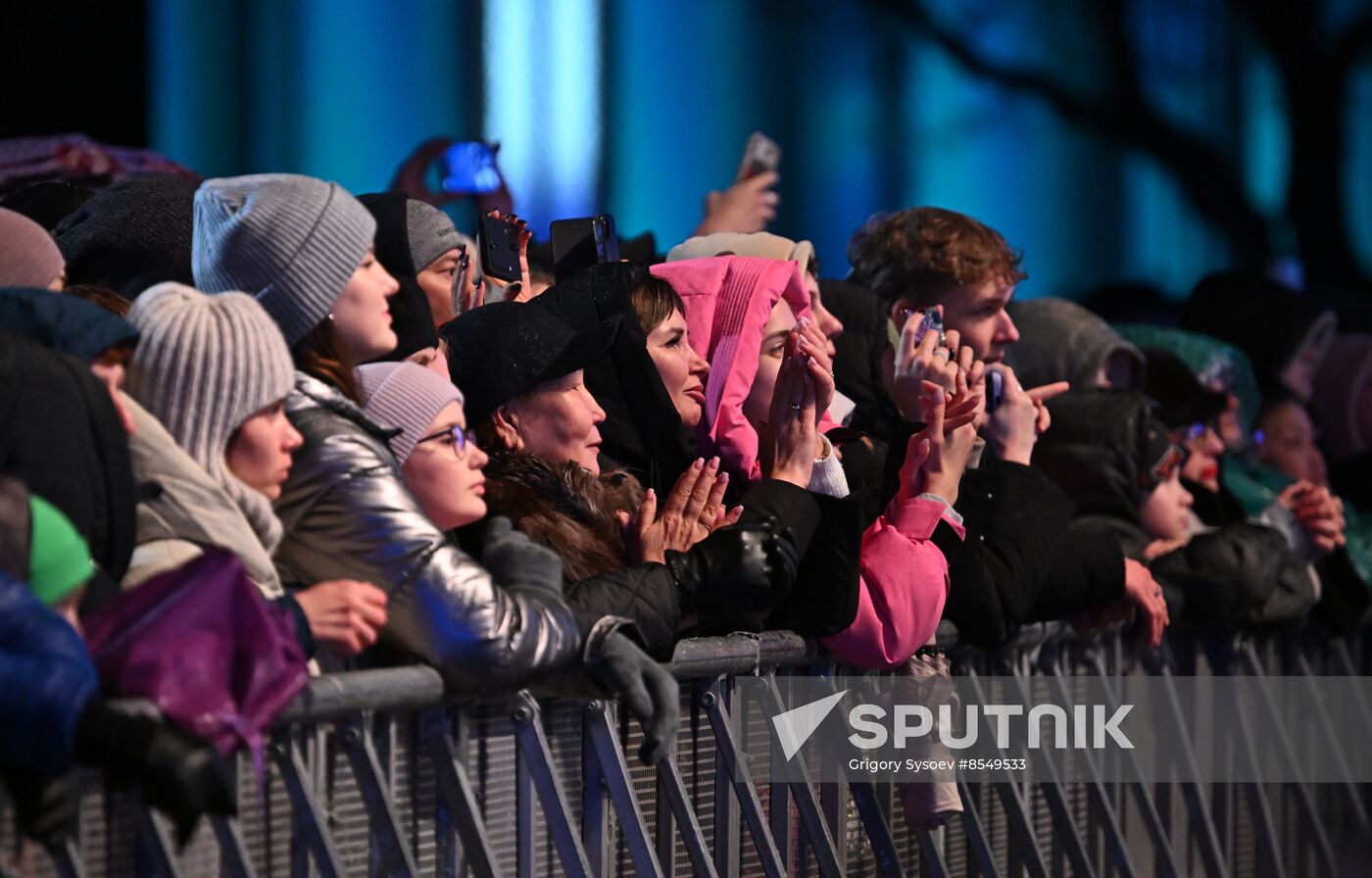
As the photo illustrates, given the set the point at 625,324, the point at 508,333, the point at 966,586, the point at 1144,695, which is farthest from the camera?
the point at 1144,695

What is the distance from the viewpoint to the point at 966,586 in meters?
4.15

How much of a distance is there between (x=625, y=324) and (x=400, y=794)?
3.92 feet

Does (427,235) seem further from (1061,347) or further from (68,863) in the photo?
(1061,347)

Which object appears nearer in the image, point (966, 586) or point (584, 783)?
point (584, 783)

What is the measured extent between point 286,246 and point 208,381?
0.38 metres

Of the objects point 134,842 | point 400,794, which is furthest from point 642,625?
point 134,842

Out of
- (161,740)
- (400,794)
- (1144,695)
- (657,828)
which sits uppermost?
(161,740)

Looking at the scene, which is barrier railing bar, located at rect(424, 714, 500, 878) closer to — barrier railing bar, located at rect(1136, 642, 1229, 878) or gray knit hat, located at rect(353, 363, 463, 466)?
gray knit hat, located at rect(353, 363, 463, 466)

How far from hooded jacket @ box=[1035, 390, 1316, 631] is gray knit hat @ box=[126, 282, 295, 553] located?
276 cm

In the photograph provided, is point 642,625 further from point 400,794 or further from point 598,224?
point 598,224

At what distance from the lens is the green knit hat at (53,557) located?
2.30 m

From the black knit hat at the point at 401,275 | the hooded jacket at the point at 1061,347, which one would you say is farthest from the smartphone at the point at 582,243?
the hooded jacket at the point at 1061,347

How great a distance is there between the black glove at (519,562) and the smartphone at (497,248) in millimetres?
994

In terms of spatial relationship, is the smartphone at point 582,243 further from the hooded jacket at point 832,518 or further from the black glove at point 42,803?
the black glove at point 42,803
